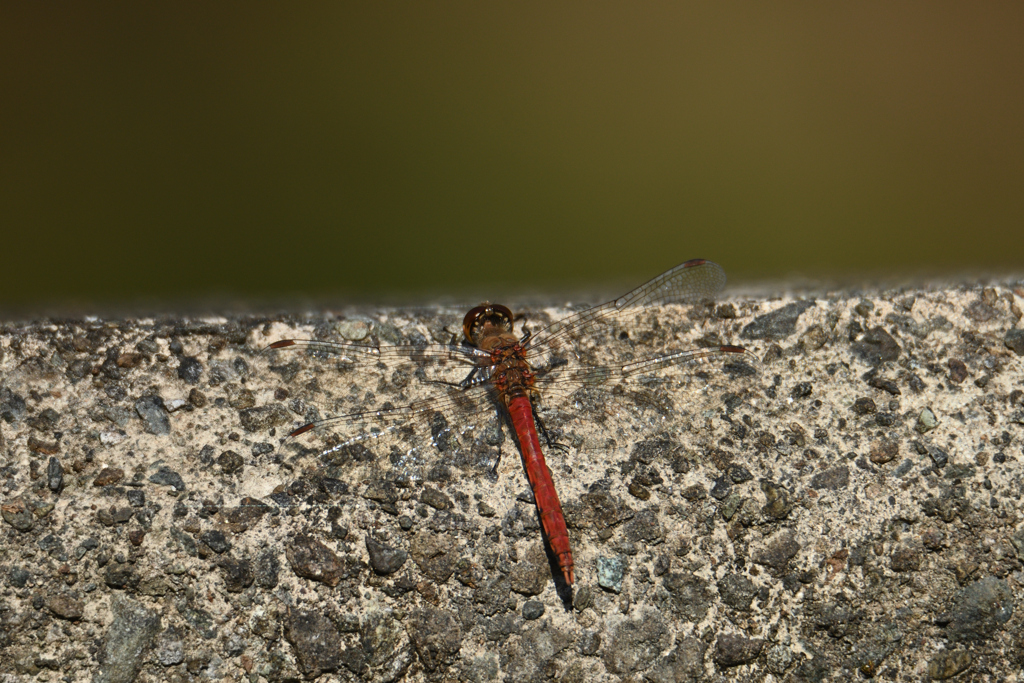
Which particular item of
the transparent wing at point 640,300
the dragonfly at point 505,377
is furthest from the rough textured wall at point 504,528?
the transparent wing at point 640,300

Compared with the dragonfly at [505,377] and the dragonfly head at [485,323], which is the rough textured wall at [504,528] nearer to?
the dragonfly at [505,377]

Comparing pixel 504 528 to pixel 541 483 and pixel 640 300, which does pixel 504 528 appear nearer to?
pixel 541 483

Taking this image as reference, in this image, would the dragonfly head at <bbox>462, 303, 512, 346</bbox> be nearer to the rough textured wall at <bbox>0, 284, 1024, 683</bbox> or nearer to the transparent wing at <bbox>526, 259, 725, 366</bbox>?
the transparent wing at <bbox>526, 259, 725, 366</bbox>

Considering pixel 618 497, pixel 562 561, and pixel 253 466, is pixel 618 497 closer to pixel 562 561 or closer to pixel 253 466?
pixel 562 561

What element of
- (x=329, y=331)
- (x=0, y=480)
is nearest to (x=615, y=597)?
(x=329, y=331)

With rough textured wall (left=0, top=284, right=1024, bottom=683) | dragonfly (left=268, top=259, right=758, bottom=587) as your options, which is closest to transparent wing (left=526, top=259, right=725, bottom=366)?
dragonfly (left=268, top=259, right=758, bottom=587)

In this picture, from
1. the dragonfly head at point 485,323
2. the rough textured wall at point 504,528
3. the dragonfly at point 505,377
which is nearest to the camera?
the rough textured wall at point 504,528

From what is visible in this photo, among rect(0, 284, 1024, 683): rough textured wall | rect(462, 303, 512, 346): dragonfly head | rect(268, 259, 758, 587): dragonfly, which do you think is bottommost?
rect(0, 284, 1024, 683): rough textured wall
